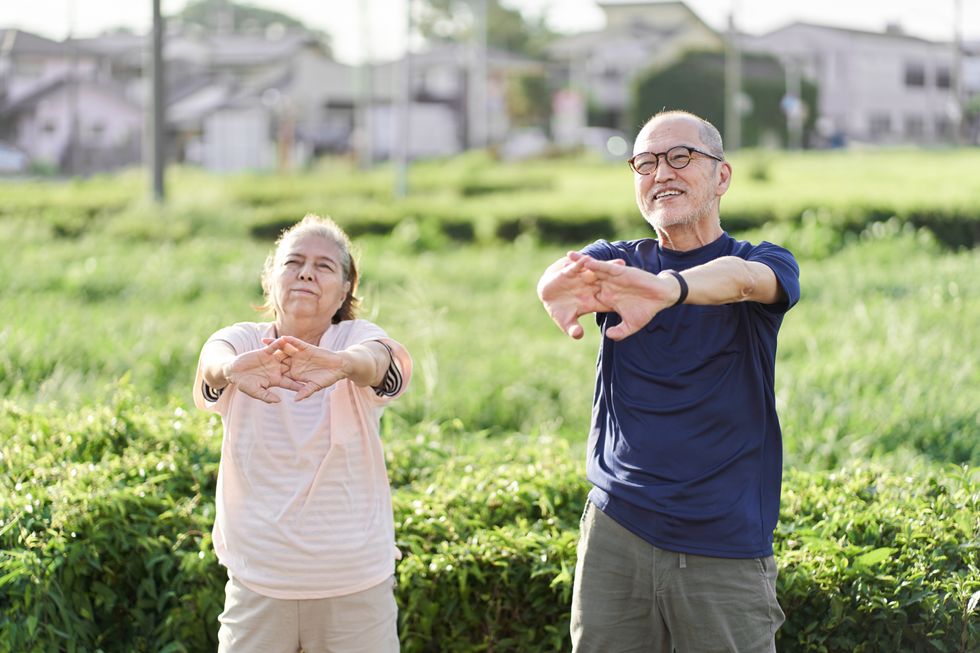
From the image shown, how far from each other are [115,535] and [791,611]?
202cm

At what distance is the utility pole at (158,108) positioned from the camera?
55.6ft

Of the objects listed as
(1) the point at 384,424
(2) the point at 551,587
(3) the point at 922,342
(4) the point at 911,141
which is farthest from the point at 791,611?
(4) the point at 911,141

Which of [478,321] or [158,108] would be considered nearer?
[478,321]

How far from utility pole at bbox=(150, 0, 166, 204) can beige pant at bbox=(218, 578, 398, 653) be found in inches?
574

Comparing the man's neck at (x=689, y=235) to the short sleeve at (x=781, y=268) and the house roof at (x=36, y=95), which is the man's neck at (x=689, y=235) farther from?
the house roof at (x=36, y=95)

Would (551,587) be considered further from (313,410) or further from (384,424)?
(384,424)

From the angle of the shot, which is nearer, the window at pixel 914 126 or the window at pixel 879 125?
the window at pixel 879 125

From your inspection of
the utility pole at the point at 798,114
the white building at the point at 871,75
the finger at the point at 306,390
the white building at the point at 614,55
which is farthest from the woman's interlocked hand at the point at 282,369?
the white building at the point at 871,75

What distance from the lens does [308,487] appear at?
2.99 m

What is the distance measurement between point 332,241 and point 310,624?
36.0 inches

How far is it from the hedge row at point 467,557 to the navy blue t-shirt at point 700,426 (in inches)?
31.5

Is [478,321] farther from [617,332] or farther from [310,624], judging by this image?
[617,332]

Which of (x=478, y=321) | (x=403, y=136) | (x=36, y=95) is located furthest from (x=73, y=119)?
(x=478, y=321)

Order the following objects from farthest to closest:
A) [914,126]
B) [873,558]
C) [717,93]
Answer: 1. [914,126]
2. [717,93]
3. [873,558]
